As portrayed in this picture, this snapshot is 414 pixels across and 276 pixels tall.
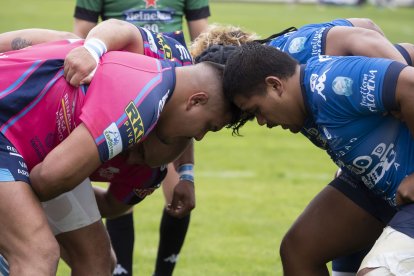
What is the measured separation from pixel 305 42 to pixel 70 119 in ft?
4.38

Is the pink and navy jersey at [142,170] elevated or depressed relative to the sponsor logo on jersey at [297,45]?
depressed

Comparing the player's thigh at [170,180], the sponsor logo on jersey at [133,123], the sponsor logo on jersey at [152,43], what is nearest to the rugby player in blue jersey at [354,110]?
the sponsor logo on jersey at [133,123]

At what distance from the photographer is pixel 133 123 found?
4.04 m

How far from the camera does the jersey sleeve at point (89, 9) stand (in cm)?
653

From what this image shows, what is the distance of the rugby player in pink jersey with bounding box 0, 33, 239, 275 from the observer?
13.1 feet

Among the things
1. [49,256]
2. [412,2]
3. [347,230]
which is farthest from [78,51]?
[412,2]

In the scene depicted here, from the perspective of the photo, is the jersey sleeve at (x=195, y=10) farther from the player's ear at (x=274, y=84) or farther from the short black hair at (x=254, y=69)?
the player's ear at (x=274, y=84)

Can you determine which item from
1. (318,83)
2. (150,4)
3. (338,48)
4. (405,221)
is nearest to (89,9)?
(150,4)

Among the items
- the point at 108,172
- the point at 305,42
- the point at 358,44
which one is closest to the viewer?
the point at 358,44

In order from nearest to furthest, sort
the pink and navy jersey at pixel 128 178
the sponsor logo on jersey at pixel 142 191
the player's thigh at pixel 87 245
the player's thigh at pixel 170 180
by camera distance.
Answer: the player's thigh at pixel 87 245 < the pink and navy jersey at pixel 128 178 < the sponsor logo on jersey at pixel 142 191 < the player's thigh at pixel 170 180

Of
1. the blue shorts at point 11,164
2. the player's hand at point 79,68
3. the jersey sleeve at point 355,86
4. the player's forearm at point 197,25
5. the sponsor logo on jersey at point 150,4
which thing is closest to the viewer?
the jersey sleeve at point 355,86

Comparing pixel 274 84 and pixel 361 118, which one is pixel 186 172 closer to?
pixel 274 84

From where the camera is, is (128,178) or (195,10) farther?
(195,10)

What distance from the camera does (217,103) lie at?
4.40m
